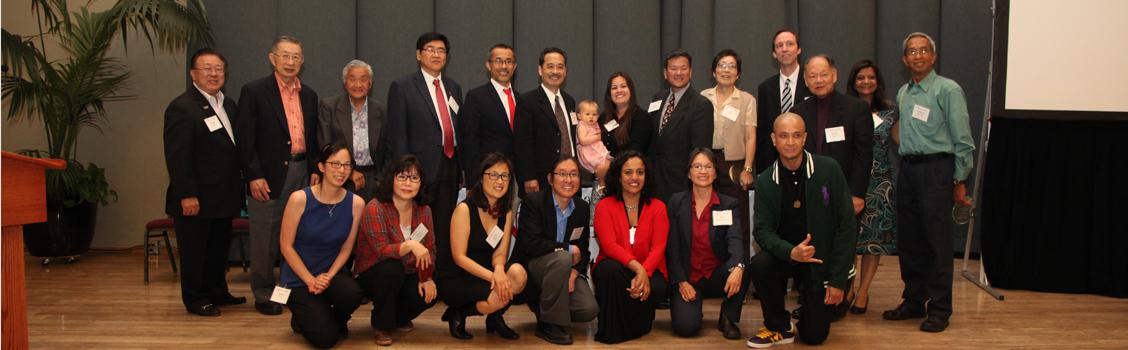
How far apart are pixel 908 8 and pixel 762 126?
2.15 metres

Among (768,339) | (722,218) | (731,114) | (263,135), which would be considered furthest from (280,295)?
(731,114)

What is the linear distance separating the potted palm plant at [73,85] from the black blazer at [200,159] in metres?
1.34

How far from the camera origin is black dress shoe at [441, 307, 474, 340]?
3715mm

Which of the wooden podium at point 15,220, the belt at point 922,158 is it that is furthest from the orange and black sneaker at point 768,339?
the wooden podium at point 15,220

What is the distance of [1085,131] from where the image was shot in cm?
484

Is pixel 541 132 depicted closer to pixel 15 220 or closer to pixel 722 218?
pixel 722 218

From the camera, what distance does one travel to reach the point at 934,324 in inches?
153

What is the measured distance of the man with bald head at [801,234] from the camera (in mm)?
3562

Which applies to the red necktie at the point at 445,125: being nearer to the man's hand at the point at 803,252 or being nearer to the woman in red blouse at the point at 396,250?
the woman in red blouse at the point at 396,250

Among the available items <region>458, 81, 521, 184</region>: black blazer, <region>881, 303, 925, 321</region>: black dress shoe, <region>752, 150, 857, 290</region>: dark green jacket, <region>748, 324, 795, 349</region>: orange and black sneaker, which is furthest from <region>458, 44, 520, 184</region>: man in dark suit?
<region>881, 303, 925, 321</region>: black dress shoe

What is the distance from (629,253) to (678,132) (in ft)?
2.79

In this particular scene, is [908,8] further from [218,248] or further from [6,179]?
[6,179]

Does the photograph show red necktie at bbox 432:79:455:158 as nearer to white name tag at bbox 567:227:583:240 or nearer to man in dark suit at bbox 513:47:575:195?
man in dark suit at bbox 513:47:575:195

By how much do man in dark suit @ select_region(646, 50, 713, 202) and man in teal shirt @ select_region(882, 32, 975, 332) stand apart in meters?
0.94
